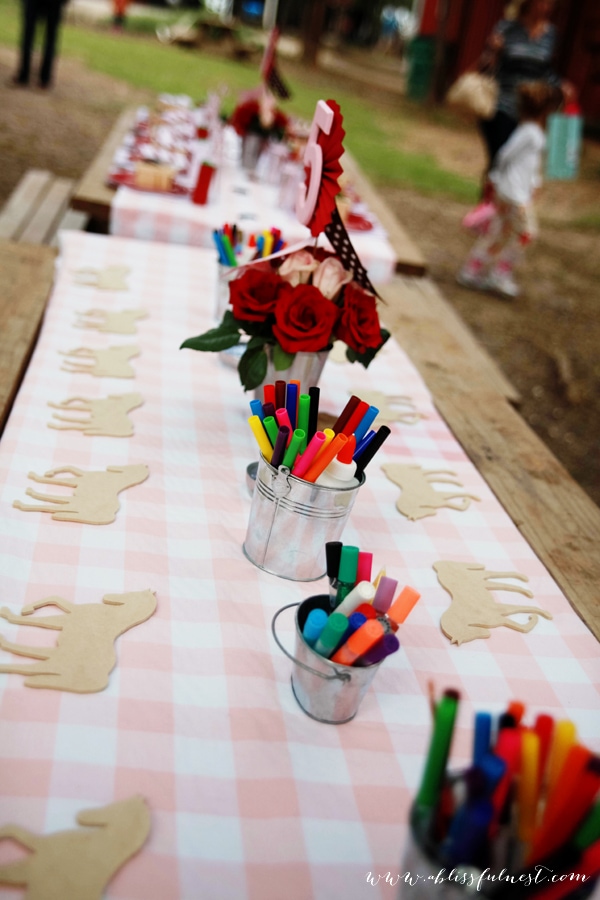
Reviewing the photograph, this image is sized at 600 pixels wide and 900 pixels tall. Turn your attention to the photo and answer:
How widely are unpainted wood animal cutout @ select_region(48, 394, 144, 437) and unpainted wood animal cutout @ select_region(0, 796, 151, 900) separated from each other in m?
0.72

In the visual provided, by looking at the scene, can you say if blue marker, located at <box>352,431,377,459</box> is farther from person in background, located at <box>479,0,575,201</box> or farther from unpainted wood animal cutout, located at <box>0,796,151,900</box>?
person in background, located at <box>479,0,575,201</box>

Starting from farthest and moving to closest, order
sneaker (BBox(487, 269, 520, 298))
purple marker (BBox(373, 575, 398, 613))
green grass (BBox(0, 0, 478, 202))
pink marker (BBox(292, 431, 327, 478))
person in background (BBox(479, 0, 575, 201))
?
green grass (BBox(0, 0, 478, 202)), sneaker (BBox(487, 269, 520, 298)), person in background (BBox(479, 0, 575, 201)), pink marker (BBox(292, 431, 327, 478)), purple marker (BBox(373, 575, 398, 613))

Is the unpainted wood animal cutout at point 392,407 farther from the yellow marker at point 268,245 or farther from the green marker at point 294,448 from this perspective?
the green marker at point 294,448

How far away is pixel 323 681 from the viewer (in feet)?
2.71

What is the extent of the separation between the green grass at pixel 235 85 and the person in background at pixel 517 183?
8.74 feet

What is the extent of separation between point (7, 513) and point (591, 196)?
8.38 meters

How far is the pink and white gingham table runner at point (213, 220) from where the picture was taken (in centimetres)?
242

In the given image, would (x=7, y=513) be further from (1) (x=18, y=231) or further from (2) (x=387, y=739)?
(1) (x=18, y=231)

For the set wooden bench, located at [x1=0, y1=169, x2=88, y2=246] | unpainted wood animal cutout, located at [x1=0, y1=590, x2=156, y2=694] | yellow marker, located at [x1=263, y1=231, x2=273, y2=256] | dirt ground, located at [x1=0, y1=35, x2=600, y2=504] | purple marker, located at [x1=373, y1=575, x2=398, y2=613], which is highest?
yellow marker, located at [x1=263, y1=231, x2=273, y2=256]

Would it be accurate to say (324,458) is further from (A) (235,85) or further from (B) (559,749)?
(A) (235,85)

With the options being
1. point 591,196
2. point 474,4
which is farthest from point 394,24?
point 591,196

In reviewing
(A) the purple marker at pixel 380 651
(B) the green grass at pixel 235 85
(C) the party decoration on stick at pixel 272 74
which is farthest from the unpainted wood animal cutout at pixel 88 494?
(B) the green grass at pixel 235 85

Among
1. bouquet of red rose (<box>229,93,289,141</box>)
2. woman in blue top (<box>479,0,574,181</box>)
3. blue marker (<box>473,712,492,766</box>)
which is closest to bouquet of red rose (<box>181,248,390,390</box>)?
blue marker (<box>473,712,492,766</box>)

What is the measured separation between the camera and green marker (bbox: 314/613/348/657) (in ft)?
2.56
